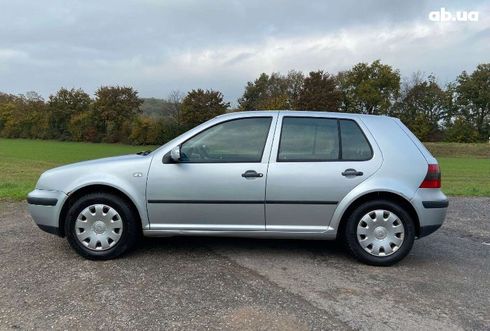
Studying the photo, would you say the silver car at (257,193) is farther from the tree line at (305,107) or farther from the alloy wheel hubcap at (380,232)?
the tree line at (305,107)

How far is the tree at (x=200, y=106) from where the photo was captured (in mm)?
60031

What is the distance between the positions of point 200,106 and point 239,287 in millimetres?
58076

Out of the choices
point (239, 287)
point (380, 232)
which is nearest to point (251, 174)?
point (239, 287)

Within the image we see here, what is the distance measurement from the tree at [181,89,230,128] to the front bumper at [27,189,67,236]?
178 ft

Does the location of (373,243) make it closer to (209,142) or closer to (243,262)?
(243,262)

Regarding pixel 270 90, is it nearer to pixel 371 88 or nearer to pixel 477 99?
pixel 371 88

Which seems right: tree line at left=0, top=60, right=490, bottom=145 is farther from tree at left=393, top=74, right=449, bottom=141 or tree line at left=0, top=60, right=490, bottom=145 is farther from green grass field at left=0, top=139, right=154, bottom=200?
green grass field at left=0, top=139, right=154, bottom=200

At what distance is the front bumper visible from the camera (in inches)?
173

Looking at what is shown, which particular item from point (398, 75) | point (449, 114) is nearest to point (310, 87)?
point (398, 75)

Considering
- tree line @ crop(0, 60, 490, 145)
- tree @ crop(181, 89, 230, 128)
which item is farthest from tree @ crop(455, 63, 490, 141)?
tree @ crop(181, 89, 230, 128)

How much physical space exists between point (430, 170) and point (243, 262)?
86.8 inches

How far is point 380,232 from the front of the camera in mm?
4418

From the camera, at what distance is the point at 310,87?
61.4 m

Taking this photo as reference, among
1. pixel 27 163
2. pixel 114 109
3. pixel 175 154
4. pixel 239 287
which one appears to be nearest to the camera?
pixel 239 287
